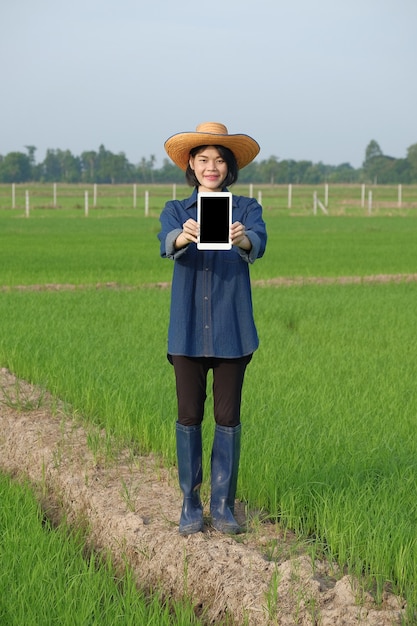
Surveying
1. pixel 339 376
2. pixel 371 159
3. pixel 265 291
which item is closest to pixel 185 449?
pixel 339 376

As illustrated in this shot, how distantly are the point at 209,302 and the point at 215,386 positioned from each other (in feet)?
1.12

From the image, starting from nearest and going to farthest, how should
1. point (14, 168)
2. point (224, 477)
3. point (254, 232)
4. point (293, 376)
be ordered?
1. point (254, 232)
2. point (224, 477)
3. point (293, 376)
4. point (14, 168)

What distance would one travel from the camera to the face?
3752mm

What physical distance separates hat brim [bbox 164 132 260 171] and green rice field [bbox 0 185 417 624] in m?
1.39

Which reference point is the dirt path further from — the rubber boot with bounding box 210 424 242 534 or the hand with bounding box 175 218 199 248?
the hand with bounding box 175 218 199 248

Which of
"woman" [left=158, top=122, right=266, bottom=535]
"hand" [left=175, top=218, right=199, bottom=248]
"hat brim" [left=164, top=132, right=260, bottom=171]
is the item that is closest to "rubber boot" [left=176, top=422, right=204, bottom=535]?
"woman" [left=158, top=122, right=266, bottom=535]

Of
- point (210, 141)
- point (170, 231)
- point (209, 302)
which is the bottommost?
point (209, 302)

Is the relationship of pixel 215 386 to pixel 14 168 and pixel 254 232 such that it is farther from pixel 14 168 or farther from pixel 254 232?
pixel 14 168

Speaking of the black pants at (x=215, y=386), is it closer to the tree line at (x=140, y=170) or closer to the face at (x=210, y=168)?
the face at (x=210, y=168)

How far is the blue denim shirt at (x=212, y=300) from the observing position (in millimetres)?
3744

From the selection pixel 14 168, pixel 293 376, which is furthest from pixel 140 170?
pixel 293 376

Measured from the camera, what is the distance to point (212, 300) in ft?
12.4

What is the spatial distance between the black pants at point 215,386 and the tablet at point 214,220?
0.57 metres

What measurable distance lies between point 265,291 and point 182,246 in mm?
9615
